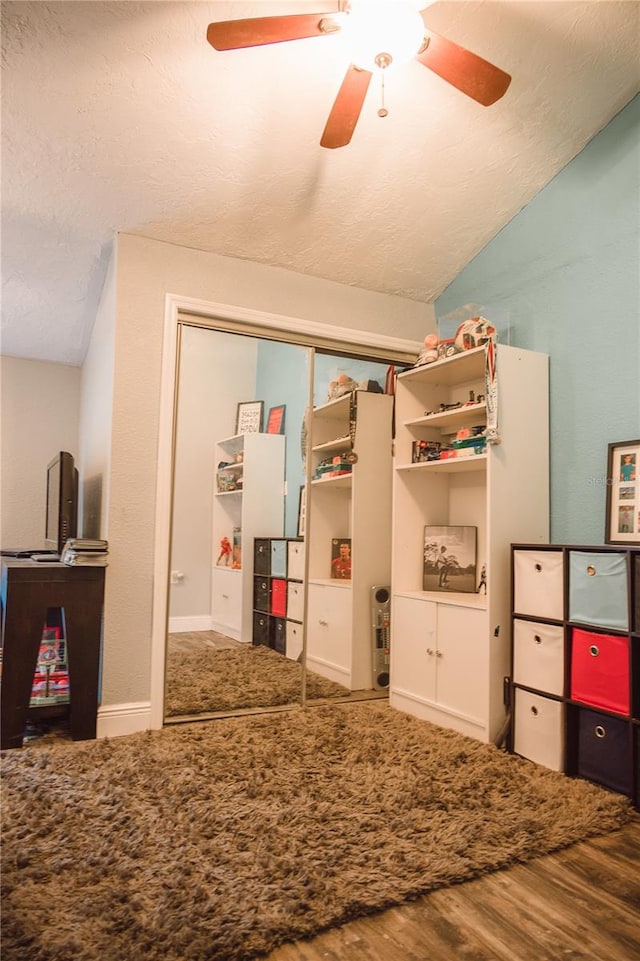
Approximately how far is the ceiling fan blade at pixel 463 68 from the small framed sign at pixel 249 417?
1.74m

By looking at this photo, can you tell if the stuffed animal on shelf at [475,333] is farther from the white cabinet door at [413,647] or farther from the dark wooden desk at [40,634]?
the dark wooden desk at [40,634]

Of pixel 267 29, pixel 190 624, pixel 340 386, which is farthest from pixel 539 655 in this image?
pixel 267 29

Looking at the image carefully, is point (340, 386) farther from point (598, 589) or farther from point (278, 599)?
point (598, 589)

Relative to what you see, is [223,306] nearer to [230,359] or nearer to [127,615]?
[230,359]

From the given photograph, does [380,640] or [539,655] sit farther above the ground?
[539,655]

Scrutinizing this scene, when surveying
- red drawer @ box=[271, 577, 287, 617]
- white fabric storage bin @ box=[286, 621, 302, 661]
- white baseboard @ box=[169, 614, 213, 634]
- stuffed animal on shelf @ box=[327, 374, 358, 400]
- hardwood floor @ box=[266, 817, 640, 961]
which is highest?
stuffed animal on shelf @ box=[327, 374, 358, 400]

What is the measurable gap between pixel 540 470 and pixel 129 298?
203 cm

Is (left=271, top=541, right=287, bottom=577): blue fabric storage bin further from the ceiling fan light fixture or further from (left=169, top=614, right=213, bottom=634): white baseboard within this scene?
the ceiling fan light fixture

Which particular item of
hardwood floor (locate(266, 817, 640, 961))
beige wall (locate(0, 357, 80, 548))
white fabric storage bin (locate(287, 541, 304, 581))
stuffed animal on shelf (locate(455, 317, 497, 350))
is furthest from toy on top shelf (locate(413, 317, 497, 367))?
beige wall (locate(0, 357, 80, 548))

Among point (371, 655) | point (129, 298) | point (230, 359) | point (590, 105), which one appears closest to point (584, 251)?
point (590, 105)

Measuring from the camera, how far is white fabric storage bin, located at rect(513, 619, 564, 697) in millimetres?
2254

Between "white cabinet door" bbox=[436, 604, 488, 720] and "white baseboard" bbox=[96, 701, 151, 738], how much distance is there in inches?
52.2

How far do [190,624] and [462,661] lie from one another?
51.6 inches

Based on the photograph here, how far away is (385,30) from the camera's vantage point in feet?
5.07
